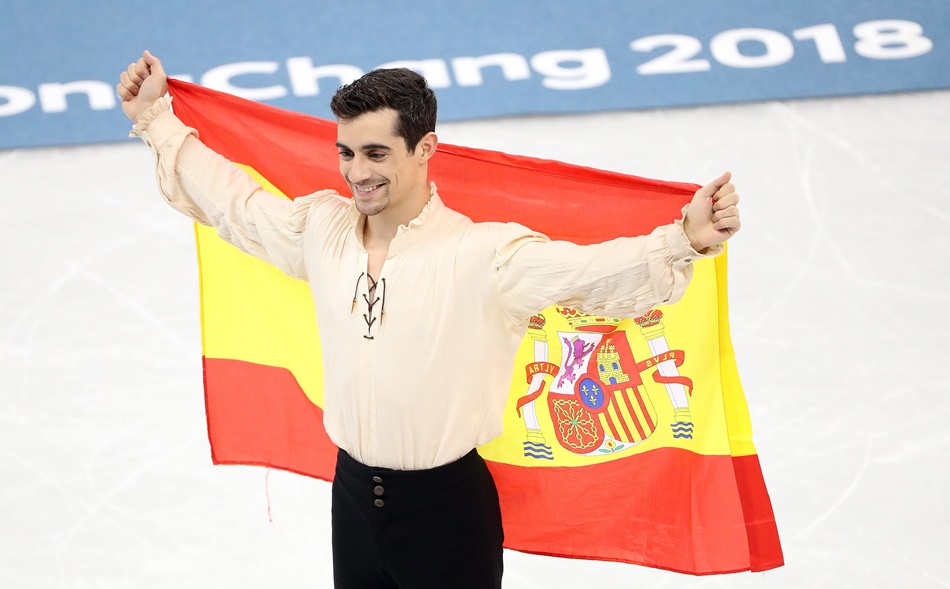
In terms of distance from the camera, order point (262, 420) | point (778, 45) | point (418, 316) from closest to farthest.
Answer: point (418, 316) → point (262, 420) → point (778, 45)

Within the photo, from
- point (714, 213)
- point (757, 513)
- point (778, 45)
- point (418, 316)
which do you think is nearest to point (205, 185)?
point (418, 316)

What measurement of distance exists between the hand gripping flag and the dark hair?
0.40 metres

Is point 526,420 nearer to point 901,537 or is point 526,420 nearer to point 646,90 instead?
point 901,537

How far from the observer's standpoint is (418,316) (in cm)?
220

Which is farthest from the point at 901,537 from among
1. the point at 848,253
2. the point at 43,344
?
the point at 43,344

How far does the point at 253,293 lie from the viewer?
9.43 ft

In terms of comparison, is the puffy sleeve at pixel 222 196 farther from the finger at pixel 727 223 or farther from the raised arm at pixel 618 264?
the finger at pixel 727 223

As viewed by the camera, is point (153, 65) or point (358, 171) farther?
point (153, 65)

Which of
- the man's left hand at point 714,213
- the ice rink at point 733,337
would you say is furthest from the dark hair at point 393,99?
the ice rink at point 733,337

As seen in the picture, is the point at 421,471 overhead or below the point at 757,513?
overhead

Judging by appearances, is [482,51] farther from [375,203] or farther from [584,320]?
[375,203]

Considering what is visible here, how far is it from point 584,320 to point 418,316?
1.81ft

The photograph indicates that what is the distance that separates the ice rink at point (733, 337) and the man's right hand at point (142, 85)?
1.10m

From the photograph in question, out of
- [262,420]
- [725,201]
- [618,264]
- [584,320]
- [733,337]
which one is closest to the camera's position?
[725,201]
